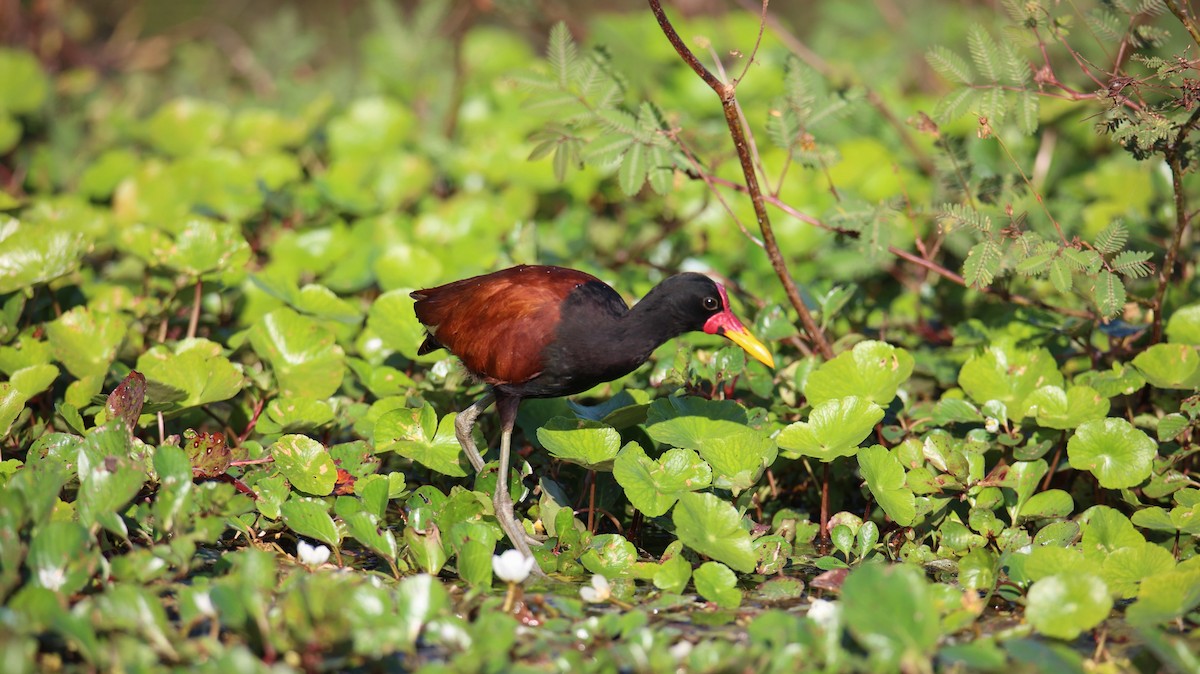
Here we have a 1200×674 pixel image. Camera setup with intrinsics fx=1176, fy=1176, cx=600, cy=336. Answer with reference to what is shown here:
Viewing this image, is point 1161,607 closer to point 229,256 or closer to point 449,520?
point 449,520

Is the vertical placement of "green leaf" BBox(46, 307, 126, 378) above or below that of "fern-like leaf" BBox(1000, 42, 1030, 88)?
below

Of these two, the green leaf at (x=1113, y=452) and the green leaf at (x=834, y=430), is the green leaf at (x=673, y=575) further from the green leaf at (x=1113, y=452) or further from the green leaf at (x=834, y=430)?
the green leaf at (x=1113, y=452)

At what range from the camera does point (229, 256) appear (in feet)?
14.9

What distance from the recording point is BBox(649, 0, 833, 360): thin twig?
3531 mm

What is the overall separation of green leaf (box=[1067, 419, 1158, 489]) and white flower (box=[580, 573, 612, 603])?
1.53 metres

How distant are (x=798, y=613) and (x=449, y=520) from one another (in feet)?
3.58

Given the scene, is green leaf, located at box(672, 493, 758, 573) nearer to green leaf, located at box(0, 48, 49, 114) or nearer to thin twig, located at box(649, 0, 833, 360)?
thin twig, located at box(649, 0, 833, 360)

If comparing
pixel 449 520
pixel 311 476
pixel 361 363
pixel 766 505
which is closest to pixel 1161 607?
pixel 766 505

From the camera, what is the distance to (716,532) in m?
3.34

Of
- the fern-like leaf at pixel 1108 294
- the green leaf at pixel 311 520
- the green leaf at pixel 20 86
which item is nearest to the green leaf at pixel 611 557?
the green leaf at pixel 311 520

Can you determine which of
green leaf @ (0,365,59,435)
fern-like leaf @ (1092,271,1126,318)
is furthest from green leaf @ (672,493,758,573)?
green leaf @ (0,365,59,435)

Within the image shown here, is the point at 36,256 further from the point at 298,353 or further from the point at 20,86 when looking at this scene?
the point at 20,86

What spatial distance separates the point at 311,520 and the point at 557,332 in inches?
36.0

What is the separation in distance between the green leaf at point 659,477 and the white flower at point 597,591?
328mm
